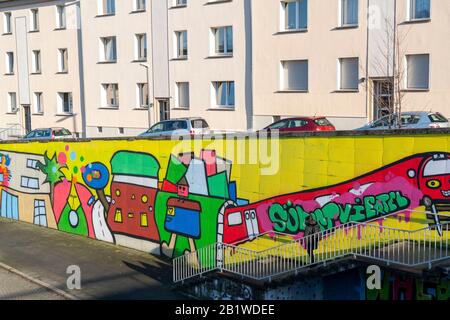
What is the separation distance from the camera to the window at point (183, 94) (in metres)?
36.4

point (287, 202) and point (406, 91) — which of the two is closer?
point (287, 202)

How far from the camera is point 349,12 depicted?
29.0 metres

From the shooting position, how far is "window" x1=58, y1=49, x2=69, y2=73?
1736 inches

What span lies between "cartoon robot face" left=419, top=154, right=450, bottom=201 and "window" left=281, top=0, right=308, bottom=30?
58.8 feet

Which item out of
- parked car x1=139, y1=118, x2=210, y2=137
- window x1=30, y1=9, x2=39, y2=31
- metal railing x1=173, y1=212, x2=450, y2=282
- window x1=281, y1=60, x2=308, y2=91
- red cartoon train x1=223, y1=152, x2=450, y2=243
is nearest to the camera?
metal railing x1=173, y1=212, x2=450, y2=282

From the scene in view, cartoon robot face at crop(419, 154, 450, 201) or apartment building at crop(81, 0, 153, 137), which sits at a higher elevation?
apartment building at crop(81, 0, 153, 137)

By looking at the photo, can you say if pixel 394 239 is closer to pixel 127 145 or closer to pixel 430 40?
pixel 127 145

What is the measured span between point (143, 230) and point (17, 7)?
31.4m

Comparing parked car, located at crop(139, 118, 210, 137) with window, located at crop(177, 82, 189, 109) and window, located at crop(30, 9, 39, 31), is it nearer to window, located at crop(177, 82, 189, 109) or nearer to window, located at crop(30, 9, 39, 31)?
window, located at crop(177, 82, 189, 109)

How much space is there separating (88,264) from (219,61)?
16.8m

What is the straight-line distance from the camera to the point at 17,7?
4703 cm

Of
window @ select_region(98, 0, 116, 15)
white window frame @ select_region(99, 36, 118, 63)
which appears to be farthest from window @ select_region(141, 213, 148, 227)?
window @ select_region(98, 0, 116, 15)

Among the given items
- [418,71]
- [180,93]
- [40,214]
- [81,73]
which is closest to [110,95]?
[81,73]
